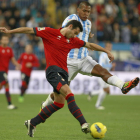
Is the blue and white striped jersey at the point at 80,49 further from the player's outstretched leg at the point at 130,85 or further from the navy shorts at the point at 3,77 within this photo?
the navy shorts at the point at 3,77

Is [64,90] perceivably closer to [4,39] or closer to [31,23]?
[4,39]

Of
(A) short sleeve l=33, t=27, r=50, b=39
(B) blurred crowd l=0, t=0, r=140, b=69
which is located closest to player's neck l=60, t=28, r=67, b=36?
(A) short sleeve l=33, t=27, r=50, b=39

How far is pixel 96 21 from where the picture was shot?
20.1 metres

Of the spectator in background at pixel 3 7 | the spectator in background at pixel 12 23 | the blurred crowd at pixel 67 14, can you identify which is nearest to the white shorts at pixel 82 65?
the blurred crowd at pixel 67 14

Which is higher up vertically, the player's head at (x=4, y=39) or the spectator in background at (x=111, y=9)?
the player's head at (x=4, y=39)

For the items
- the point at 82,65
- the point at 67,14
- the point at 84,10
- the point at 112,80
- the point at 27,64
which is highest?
the point at 84,10

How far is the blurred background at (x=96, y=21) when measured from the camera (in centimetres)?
1933

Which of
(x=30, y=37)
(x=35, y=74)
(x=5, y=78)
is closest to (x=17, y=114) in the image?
(x=5, y=78)

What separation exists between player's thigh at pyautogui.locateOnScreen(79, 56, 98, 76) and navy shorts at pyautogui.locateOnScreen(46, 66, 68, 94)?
53.1 inches

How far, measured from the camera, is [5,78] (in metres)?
11.6

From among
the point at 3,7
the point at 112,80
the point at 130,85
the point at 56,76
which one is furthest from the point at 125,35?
the point at 56,76

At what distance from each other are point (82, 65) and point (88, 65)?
0.18 m

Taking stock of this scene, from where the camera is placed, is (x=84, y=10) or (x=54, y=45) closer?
(x=54, y=45)

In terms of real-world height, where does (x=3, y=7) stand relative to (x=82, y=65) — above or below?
below
